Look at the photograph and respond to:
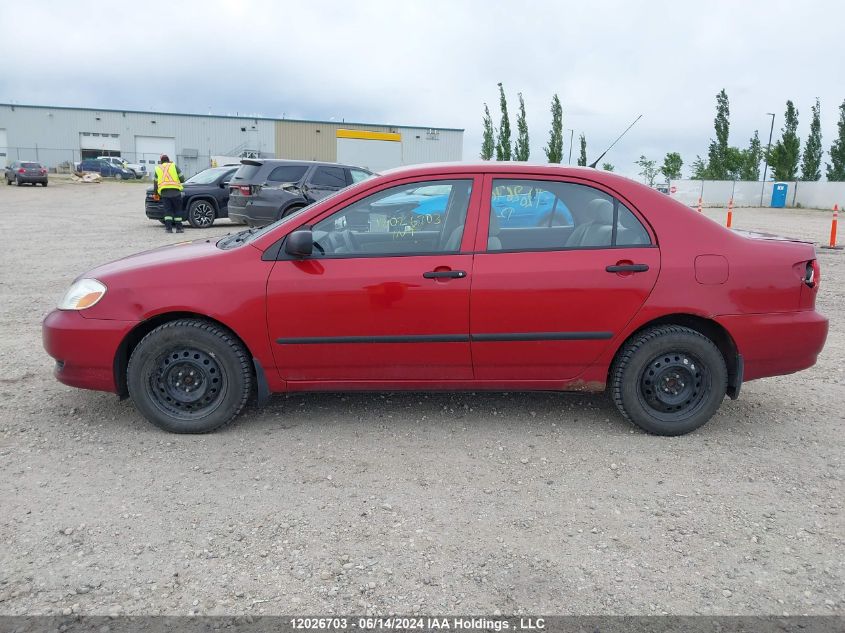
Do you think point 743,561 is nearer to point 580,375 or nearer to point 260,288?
point 580,375

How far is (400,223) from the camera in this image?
4.20 metres

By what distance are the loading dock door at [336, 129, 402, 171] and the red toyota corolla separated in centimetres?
2164

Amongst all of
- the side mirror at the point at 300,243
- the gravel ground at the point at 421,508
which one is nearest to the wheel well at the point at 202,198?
the gravel ground at the point at 421,508

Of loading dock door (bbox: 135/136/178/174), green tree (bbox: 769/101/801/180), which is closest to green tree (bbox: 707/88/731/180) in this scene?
green tree (bbox: 769/101/801/180)

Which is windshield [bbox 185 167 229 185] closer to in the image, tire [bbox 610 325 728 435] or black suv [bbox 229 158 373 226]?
black suv [bbox 229 158 373 226]

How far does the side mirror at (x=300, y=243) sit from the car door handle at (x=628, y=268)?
1704 millimetres

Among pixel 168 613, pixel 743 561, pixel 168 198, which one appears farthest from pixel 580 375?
pixel 168 198

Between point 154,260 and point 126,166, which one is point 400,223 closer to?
point 154,260

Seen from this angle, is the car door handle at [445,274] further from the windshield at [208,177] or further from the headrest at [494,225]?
the windshield at [208,177]

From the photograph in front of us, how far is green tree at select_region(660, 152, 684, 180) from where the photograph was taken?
69750mm

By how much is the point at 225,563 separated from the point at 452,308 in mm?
1847

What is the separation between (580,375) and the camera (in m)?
4.21

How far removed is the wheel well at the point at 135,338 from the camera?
163 inches

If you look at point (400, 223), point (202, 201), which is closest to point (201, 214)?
point (202, 201)
